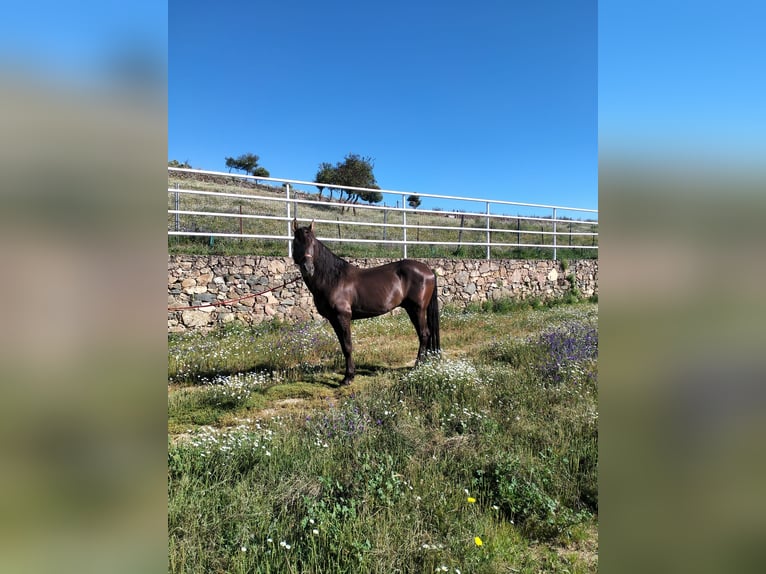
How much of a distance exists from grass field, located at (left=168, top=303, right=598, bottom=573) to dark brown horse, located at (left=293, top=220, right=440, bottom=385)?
0.66 m

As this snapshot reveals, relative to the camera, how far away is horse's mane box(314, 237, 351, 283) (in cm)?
476

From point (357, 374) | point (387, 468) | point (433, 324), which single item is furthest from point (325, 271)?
point (387, 468)

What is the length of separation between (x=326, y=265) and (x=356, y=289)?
50 cm

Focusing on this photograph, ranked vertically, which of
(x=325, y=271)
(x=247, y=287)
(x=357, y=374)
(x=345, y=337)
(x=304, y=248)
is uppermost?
(x=304, y=248)

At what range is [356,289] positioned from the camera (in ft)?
16.5

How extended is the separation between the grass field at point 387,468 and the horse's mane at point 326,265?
1256 millimetres

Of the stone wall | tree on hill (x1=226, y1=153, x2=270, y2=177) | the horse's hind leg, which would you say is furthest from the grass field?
tree on hill (x1=226, y1=153, x2=270, y2=177)

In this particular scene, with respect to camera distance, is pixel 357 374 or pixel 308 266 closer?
pixel 308 266

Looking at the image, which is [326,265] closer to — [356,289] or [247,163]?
[356,289]

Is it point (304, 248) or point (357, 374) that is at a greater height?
point (304, 248)

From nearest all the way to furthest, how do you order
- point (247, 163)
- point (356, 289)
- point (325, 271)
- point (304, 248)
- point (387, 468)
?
point (387, 468)
point (304, 248)
point (325, 271)
point (356, 289)
point (247, 163)

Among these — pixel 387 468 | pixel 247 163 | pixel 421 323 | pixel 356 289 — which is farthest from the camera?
pixel 247 163
